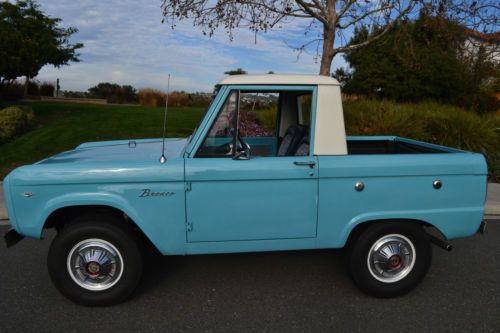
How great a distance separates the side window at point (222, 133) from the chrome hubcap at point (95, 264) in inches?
42.0

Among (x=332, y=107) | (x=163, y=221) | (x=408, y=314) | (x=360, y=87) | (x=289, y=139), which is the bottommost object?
(x=408, y=314)

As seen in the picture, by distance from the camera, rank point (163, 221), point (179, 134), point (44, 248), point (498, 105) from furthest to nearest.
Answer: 1. point (498, 105)
2. point (179, 134)
3. point (44, 248)
4. point (163, 221)

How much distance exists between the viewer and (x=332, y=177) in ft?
10.8

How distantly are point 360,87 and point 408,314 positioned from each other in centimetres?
2095

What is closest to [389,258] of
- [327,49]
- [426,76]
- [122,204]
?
[122,204]

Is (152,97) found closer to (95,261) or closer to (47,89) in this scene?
(47,89)

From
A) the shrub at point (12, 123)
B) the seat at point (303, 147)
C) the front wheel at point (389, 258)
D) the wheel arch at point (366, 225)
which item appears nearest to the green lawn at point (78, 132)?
the shrub at point (12, 123)

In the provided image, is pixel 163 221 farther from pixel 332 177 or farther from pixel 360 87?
pixel 360 87

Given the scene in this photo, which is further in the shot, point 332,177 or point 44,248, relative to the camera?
point 44,248

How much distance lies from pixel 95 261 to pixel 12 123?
10.6 meters

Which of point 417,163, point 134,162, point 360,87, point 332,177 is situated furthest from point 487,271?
point 360,87

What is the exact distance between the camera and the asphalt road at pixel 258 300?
3.13 metres

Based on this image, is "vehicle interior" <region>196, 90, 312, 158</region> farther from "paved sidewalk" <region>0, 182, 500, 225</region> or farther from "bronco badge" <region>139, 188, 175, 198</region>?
"paved sidewalk" <region>0, 182, 500, 225</region>

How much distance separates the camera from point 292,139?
4000 millimetres
